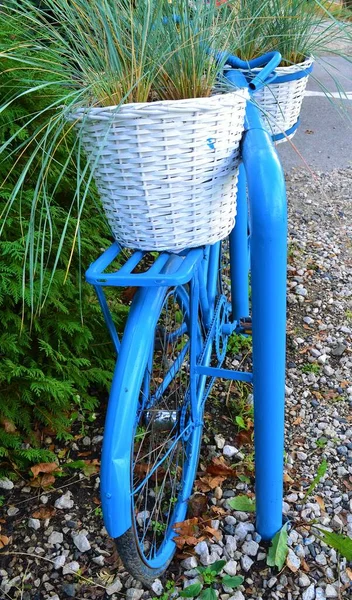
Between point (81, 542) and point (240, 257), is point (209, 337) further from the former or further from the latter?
point (81, 542)

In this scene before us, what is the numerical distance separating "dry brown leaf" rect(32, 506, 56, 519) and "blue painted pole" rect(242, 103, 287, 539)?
740 mm

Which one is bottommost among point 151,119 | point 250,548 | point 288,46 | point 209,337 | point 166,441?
point 250,548

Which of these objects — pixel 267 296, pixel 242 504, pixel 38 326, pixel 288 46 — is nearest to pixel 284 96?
pixel 288 46

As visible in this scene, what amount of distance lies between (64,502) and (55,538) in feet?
0.46

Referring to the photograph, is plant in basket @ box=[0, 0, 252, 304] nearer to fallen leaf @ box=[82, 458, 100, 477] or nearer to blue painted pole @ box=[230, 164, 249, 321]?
blue painted pole @ box=[230, 164, 249, 321]

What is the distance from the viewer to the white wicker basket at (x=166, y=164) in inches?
45.6

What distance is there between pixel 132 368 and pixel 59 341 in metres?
0.89

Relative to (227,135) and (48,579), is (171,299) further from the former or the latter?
(48,579)

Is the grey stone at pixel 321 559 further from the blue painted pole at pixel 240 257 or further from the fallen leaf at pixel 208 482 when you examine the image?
the blue painted pole at pixel 240 257

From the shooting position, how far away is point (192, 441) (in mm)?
1929

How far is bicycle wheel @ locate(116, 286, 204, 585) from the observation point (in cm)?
169

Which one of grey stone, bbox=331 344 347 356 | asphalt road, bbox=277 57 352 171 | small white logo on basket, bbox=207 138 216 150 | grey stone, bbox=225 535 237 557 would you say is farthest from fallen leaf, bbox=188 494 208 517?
asphalt road, bbox=277 57 352 171

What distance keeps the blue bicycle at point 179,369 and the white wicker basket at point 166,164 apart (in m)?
0.06

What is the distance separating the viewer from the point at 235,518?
1938mm
